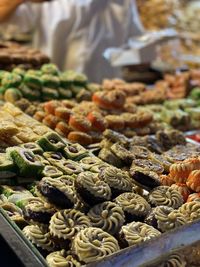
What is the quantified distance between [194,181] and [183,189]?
5 centimetres

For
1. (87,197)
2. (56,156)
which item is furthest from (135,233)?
(56,156)

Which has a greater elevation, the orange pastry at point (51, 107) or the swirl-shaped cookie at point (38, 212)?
the orange pastry at point (51, 107)

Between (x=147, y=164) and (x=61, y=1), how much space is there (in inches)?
131

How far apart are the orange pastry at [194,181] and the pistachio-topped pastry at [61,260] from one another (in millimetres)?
600

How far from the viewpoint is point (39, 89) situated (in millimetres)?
2756

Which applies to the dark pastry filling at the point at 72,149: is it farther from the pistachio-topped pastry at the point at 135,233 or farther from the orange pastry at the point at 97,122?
the pistachio-topped pastry at the point at 135,233

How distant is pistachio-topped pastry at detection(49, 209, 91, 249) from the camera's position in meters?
1.30

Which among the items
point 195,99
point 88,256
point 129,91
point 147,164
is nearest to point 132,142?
point 147,164

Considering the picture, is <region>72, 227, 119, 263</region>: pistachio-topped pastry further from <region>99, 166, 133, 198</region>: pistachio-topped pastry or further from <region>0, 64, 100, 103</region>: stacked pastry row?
<region>0, 64, 100, 103</region>: stacked pastry row

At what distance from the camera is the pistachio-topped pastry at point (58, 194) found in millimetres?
1417

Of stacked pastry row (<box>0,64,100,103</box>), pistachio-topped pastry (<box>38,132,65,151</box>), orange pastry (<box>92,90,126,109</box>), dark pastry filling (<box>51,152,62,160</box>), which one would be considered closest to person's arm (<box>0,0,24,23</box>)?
stacked pastry row (<box>0,64,100,103</box>)

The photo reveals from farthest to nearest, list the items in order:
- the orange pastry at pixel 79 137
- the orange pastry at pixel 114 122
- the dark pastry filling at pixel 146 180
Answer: the orange pastry at pixel 114 122, the orange pastry at pixel 79 137, the dark pastry filling at pixel 146 180

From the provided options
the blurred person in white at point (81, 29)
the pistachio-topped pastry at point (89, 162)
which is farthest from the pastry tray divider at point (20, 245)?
the blurred person in white at point (81, 29)

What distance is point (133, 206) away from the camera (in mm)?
1466
